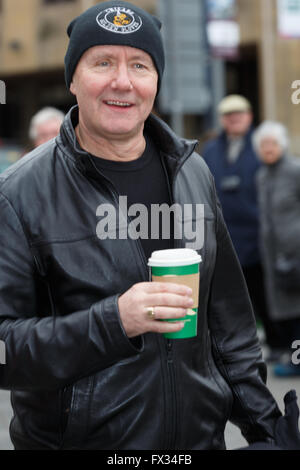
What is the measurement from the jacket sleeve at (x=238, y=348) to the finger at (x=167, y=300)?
2.08 ft

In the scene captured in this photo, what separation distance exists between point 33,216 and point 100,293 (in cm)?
26

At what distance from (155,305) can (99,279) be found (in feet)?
0.98

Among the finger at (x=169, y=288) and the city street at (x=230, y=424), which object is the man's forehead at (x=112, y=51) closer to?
the finger at (x=169, y=288)

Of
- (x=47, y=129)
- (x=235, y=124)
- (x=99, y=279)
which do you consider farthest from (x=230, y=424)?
(x=235, y=124)

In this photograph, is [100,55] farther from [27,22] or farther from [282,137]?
[27,22]

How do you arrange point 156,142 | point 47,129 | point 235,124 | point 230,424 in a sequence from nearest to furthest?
point 156,142 < point 230,424 < point 47,129 < point 235,124

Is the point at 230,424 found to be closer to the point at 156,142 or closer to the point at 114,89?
the point at 156,142

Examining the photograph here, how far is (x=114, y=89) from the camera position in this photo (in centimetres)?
217

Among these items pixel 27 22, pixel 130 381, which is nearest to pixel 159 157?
pixel 130 381

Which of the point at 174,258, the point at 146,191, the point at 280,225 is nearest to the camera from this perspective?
the point at 174,258

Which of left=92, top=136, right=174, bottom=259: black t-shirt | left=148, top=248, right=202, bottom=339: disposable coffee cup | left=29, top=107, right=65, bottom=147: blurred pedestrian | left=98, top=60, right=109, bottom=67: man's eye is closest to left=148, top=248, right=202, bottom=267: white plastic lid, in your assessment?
left=148, top=248, right=202, bottom=339: disposable coffee cup

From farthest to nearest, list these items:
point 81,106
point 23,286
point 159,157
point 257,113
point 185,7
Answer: point 257,113, point 185,7, point 159,157, point 81,106, point 23,286

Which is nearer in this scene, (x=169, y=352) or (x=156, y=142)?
(x=169, y=352)

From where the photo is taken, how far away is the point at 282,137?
22.9 ft
